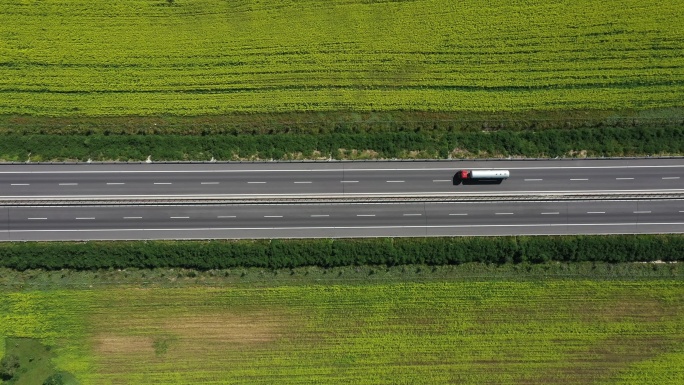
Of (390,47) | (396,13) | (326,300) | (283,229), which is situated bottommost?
(326,300)

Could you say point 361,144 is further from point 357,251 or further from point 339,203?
point 357,251

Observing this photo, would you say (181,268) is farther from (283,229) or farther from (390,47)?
(390,47)

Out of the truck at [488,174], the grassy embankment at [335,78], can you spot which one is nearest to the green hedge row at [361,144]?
the grassy embankment at [335,78]

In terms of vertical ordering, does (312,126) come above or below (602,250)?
above

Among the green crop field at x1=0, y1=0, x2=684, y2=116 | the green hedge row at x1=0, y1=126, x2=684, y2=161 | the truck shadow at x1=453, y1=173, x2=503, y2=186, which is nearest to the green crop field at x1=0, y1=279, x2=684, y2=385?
the truck shadow at x1=453, y1=173, x2=503, y2=186

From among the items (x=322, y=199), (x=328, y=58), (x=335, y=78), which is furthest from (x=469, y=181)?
(x=328, y=58)

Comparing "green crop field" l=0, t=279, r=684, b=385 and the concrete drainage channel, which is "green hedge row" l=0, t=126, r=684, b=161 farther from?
"green crop field" l=0, t=279, r=684, b=385

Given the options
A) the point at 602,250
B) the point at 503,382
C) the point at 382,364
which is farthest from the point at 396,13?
the point at 503,382

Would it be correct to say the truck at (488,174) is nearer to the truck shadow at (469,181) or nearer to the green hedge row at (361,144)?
the truck shadow at (469,181)
